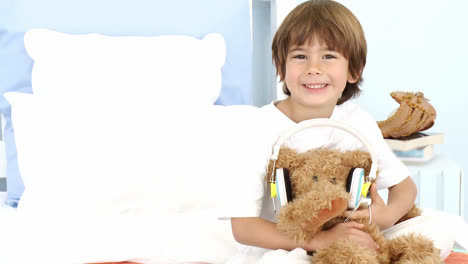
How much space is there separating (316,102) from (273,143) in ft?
0.42

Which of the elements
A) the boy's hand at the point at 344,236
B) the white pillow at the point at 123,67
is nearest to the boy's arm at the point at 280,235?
the boy's hand at the point at 344,236

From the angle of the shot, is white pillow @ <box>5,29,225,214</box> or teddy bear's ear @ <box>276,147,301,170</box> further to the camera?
white pillow @ <box>5,29,225,214</box>

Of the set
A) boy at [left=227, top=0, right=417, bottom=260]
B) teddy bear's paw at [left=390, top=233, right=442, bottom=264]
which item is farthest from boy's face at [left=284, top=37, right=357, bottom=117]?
teddy bear's paw at [left=390, top=233, right=442, bottom=264]

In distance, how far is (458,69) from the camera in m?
2.18

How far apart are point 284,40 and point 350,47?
5.7 inches

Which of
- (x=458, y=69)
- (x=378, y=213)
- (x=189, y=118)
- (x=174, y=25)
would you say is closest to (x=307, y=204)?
(x=378, y=213)

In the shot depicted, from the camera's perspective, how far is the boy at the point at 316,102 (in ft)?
3.45

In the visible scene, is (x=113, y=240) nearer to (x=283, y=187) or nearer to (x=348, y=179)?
(x=283, y=187)

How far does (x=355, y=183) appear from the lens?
36.8 inches

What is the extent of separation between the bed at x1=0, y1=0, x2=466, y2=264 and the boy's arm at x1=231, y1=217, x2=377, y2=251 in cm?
9

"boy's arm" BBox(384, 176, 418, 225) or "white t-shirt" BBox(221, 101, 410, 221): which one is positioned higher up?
"white t-shirt" BBox(221, 101, 410, 221)

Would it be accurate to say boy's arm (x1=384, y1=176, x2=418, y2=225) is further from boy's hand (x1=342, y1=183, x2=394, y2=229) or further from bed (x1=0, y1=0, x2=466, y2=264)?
bed (x1=0, y1=0, x2=466, y2=264)

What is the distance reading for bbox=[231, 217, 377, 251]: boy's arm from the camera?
0.94m

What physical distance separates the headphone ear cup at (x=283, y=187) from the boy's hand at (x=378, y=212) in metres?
0.15
